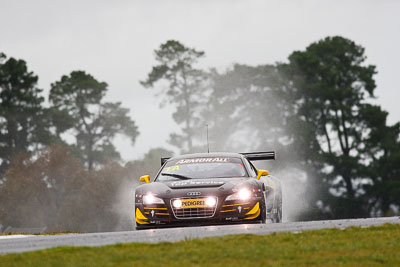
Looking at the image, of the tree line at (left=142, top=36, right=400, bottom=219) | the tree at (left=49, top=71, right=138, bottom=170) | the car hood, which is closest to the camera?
the car hood

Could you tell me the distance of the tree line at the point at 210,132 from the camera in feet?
210

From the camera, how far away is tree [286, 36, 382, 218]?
63125mm

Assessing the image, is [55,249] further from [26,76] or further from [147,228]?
[26,76]

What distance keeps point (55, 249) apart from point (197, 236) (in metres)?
2.01

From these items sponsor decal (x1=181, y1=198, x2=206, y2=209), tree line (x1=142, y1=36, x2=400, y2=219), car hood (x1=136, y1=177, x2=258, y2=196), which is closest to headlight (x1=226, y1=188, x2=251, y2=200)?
car hood (x1=136, y1=177, x2=258, y2=196)

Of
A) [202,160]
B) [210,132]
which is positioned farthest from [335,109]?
[202,160]

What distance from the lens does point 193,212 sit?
13.9 m

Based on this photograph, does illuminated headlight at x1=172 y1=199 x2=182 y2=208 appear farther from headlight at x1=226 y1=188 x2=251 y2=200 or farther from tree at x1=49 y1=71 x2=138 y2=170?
tree at x1=49 y1=71 x2=138 y2=170

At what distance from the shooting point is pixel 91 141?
86625mm

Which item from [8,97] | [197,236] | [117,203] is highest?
[8,97]

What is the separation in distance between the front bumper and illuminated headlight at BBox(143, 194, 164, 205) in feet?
0.16

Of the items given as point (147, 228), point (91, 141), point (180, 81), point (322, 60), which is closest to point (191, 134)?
point (180, 81)

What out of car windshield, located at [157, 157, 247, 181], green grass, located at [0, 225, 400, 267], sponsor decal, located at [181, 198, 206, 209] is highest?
car windshield, located at [157, 157, 247, 181]

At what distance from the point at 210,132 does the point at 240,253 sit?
7298 centimetres
